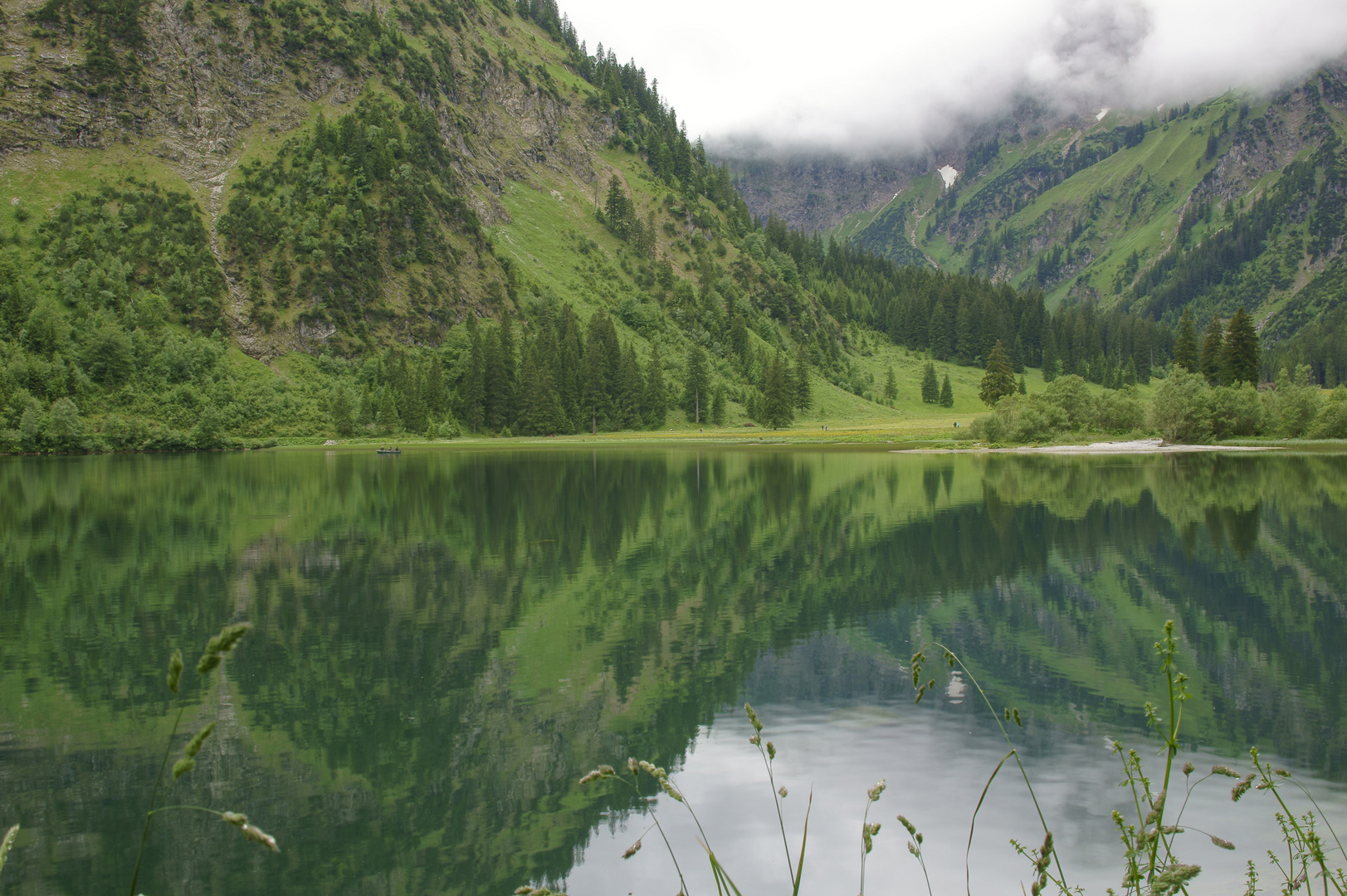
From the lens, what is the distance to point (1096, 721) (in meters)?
12.5

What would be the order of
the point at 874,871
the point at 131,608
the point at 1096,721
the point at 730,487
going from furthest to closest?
1. the point at 730,487
2. the point at 131,608
3. the point at 1096,721
4. the point at 874,871

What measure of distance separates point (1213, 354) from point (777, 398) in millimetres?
60846

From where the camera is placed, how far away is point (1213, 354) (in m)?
101

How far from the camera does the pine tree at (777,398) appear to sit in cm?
13312

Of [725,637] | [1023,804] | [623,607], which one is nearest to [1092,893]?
[1023,804]

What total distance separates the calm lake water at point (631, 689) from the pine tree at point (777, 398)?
99955 millimetres

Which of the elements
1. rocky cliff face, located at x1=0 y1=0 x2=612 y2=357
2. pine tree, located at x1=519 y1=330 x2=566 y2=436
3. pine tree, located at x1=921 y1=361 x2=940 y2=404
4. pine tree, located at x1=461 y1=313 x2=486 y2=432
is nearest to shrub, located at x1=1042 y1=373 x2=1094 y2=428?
pine tree, located at x1=921 y1=361 x2=940 y2=404

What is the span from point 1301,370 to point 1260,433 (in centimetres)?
823

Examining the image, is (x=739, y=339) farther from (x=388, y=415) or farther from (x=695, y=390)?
(x=388, y=415)

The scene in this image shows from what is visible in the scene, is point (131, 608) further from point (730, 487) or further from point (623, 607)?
point (730, 487)

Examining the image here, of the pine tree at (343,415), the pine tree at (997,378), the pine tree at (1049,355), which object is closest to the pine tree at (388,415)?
the pine tree at (343,415)

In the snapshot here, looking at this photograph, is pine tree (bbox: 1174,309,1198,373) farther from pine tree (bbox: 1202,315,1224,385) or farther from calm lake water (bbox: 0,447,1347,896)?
calm lake water (bbox: 0,447,1347,896)

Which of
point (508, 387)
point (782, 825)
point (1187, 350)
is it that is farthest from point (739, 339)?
point (782, 825)

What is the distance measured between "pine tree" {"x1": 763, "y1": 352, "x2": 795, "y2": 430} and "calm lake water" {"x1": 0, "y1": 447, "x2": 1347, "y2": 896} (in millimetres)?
99955
